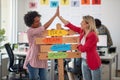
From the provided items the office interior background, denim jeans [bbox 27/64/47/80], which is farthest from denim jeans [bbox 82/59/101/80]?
the office interior background

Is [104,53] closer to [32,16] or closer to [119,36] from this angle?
[119,36]

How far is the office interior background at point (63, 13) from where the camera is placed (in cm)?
698

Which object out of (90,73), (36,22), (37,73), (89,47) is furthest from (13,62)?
(89,47)

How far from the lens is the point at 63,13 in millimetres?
7316

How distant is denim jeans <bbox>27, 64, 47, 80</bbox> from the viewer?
345cm

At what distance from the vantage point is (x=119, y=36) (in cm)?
698

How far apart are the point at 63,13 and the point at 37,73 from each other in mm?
4042

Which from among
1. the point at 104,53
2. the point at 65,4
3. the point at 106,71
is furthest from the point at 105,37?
the point at 65,4

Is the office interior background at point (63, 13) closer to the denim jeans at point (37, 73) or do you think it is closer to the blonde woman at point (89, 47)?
the denim jeans at point (37, 73)

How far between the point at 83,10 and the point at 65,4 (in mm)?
546

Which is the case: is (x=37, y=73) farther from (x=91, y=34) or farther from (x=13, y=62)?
(x=13, y=62)

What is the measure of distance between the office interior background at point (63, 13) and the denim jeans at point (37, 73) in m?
3.46

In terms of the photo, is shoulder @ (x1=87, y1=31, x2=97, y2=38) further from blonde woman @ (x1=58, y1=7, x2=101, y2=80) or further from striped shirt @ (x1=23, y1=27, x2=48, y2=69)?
striped shirt @ (x1=23, y1=27, x2=48, y2=69)

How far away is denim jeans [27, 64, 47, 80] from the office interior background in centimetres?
346
